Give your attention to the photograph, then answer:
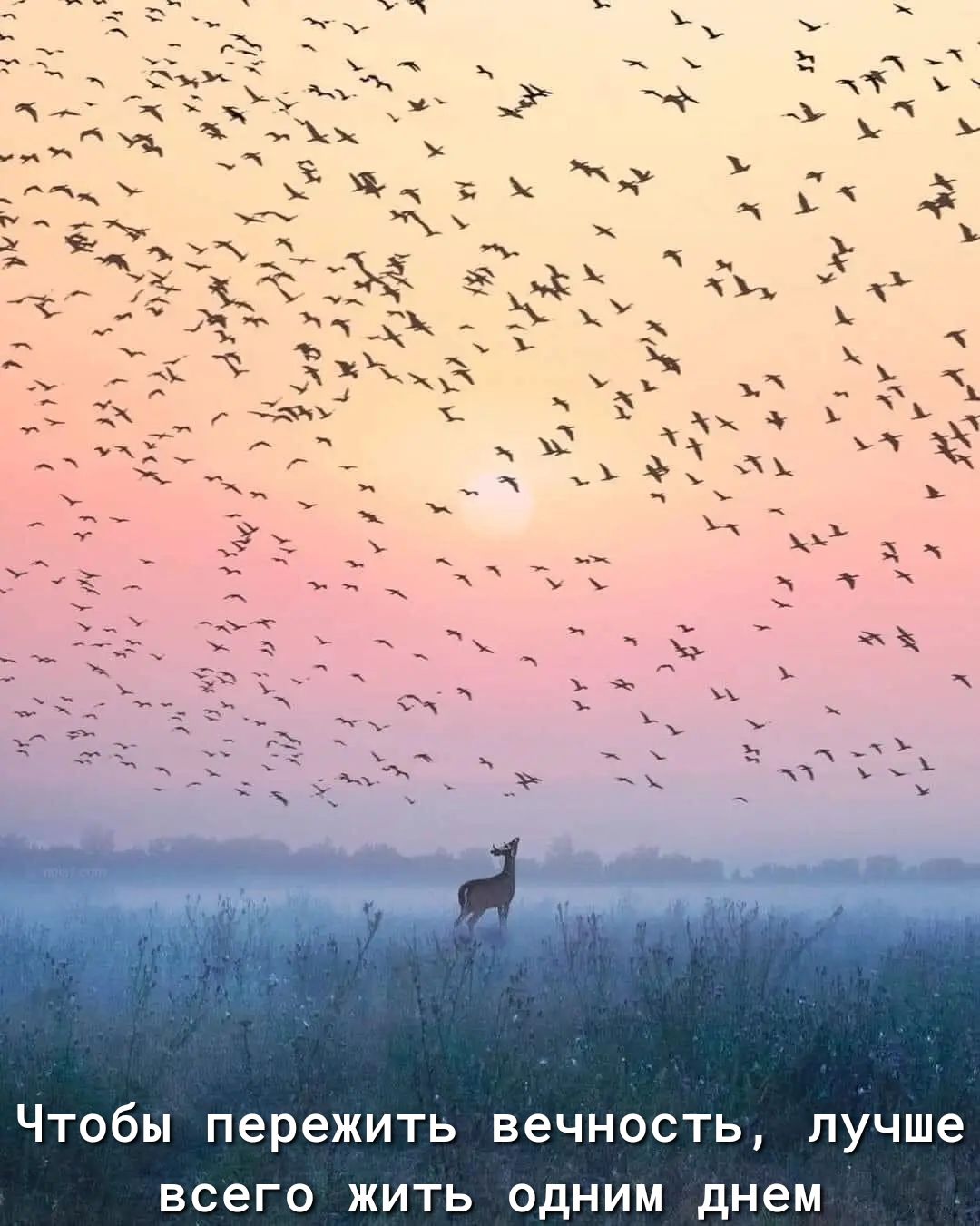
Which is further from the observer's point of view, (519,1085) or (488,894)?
(488,894)

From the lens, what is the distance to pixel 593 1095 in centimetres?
1438

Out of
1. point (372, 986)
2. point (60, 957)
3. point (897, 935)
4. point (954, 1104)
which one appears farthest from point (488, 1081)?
point (897, 935)

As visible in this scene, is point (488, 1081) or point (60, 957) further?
point (60, 957)

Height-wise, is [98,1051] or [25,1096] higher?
[25,1096]

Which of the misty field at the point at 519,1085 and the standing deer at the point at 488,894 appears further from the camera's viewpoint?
the standing deer at the point at 488,894

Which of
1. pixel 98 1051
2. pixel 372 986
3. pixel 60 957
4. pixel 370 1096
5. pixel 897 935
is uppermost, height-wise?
pixel 370 1096

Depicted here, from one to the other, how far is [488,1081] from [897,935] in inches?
1096

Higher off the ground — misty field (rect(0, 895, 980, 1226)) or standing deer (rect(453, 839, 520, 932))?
misty field (rect(0, 895, 980, 1226))

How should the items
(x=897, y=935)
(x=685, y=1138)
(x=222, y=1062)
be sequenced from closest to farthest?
(x=685, y=1138) < (x=222, y=1062) < (x=897, y=935)

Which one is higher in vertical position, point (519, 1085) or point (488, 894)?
point (519, 1085)

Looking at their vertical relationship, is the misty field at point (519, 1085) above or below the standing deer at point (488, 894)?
above

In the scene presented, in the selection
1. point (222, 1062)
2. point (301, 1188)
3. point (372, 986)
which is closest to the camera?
point (301, 1188)

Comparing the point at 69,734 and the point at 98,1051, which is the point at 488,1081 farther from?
the point at 69,734

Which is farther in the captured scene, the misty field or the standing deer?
the standing deer
